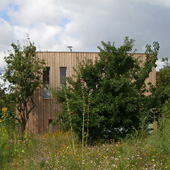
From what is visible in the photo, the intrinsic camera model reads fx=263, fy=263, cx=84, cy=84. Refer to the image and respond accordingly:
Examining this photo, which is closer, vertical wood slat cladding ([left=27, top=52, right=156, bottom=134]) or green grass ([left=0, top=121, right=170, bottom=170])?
green grass ([left=0, top=121, right=170, bottom=170])

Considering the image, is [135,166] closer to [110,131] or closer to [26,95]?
[110,131]

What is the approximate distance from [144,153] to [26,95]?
371 inches

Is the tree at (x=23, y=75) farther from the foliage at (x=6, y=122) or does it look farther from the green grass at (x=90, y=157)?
the green grass at (x=90, y=157)

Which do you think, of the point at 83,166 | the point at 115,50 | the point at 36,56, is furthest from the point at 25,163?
the point at 36,56

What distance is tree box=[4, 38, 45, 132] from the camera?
14.4m

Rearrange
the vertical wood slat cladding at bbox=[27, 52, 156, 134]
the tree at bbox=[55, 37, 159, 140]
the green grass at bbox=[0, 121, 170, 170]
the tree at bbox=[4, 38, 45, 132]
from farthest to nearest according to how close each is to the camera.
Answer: the vertical wood slat cladding at bbox=[27, 52, 156, 134] → the tree at bbox=[4, 38, 45, 132] → the tree at bbox=[55, 37, 159, 140] → the green grass at bbox=[0, 121, 170, 170]

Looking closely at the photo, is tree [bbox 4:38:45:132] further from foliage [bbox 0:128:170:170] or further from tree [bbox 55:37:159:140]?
foliage [bbox 0:128:170:170]

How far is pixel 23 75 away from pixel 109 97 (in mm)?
5946

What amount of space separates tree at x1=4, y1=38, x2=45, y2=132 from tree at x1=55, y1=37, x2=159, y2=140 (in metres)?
3.21

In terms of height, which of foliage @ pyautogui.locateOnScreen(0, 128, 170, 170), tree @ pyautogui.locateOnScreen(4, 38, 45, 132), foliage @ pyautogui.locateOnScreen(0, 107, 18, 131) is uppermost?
tree @ pyautogui.locateOnScreen(4, 38, 45, 132)

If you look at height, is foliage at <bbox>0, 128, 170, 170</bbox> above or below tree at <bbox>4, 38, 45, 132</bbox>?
below

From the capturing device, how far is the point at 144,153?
6.64 m

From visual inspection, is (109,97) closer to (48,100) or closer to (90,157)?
(90,157)

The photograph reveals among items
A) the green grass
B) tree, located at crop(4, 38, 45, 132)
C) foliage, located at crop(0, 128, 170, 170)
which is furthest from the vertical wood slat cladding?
foliage, located at crop(0, 128, 170, 170)
